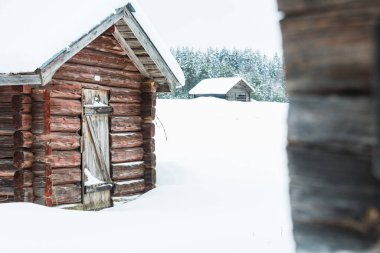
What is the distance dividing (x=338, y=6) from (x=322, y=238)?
0.63 m

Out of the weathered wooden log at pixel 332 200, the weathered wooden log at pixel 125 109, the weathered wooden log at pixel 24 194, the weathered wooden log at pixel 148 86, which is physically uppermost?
the weathered wooden log at pixel 148 86

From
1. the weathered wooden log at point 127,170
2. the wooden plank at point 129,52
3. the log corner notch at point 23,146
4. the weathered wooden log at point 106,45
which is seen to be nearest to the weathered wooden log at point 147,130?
the weathered wooden log at point 127,170

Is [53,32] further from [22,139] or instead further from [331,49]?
[331,49]

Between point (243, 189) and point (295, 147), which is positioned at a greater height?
point (295, 147)

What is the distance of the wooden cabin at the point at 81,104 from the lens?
338 inches

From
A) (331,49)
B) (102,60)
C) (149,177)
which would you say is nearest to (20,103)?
(102,60)

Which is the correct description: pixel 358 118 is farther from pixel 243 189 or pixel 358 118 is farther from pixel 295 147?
pixel 243 189

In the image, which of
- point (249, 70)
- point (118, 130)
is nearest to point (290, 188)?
point (118, 130)

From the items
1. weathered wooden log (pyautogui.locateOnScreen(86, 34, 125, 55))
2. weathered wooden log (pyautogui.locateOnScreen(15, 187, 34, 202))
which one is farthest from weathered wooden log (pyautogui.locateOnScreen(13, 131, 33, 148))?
weathered wooden log (pyautogui.locateOnScreen(86, 34, 125, 55))

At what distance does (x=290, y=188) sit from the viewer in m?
1.46

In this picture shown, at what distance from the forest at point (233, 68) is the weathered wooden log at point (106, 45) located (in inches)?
1626

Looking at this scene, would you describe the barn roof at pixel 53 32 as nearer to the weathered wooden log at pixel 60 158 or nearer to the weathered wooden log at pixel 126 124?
the weathered wooden log at pixel 126 124

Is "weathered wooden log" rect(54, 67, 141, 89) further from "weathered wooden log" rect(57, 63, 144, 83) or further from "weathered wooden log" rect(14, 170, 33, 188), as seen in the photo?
"weathered wooden log" rect(14, 170, 33, 188)

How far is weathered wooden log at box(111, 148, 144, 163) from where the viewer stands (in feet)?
34.4
